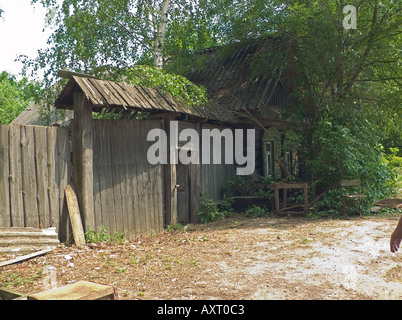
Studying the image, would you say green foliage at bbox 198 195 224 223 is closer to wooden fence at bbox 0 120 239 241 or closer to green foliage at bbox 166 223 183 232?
wooden fence at bbox 0 120 239 241

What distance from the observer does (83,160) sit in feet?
24.1

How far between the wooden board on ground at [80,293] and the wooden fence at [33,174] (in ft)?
11.1

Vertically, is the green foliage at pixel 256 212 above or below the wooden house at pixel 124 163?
below

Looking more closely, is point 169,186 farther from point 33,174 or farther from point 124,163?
point 33,174

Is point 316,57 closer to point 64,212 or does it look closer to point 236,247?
point 236,247

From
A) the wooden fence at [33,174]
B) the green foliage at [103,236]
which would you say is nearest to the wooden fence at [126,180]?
the green foliage at [103,236]

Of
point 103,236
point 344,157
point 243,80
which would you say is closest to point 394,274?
point 103,236

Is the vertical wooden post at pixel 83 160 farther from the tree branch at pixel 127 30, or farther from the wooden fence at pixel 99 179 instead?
the tree branch at pixel 127 30

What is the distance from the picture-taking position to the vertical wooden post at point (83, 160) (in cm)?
735

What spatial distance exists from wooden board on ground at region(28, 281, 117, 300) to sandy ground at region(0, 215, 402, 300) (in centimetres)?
139

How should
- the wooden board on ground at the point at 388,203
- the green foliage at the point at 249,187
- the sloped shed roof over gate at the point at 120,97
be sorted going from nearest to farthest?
1. the sloped shed roof over gate at the point at 120,97
2. the green foliage at the point at 249,187
3. the wooden board on ground at the point at 388,203

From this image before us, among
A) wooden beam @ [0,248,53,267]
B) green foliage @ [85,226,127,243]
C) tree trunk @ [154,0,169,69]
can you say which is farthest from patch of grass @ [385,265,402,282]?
tree trunk @ [154,0,169,69]
